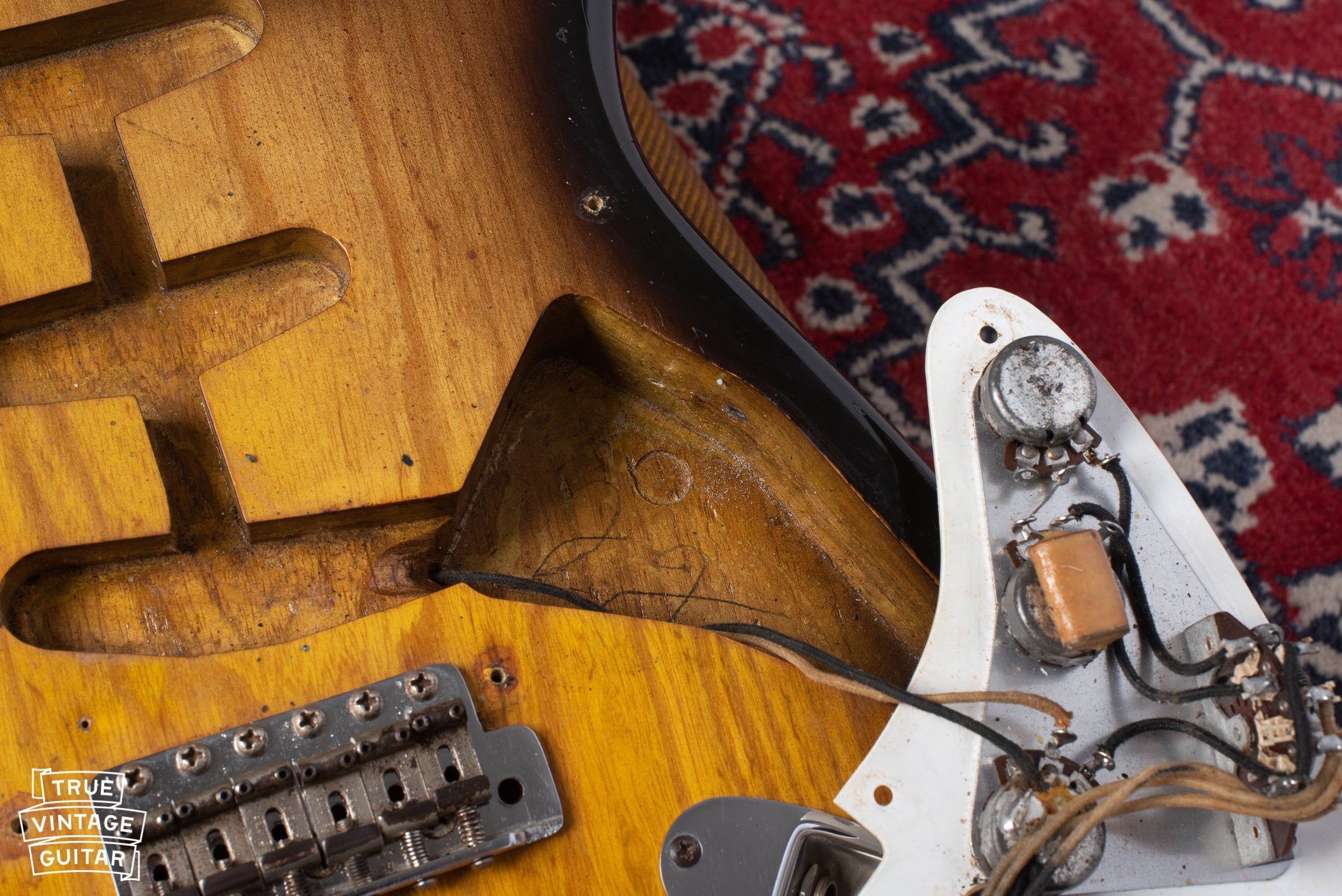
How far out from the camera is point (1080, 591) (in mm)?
620

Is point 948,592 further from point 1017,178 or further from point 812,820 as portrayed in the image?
point 1017,178

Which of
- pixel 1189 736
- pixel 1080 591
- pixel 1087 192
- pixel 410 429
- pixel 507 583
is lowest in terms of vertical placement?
pixel 1189 736

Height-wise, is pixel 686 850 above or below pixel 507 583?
below

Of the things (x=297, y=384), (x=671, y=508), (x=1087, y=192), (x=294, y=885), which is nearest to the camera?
(x=294, y=885)

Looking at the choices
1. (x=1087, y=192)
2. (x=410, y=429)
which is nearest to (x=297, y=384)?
(x=410, y=429)

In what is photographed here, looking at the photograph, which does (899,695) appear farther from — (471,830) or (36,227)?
(36,227)

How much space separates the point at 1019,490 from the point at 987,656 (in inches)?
4.5

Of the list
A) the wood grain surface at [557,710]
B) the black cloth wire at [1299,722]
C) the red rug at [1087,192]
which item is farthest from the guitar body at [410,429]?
the red rug at [1087,192]

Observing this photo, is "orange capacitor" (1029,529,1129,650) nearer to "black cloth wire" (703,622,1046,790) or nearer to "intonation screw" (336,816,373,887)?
"black cloth wire" (703,622,1046,790)

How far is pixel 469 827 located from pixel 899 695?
26cm

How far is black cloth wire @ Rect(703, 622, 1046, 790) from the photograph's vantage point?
610 mm

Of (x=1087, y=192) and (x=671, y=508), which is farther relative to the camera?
(x=1087, y=192)

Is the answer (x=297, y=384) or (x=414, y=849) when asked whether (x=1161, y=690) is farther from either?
(x=297, y=384)

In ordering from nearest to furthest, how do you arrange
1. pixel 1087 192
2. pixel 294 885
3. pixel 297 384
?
pixel 294 885, pixel 297 384, pixel 1087 192
